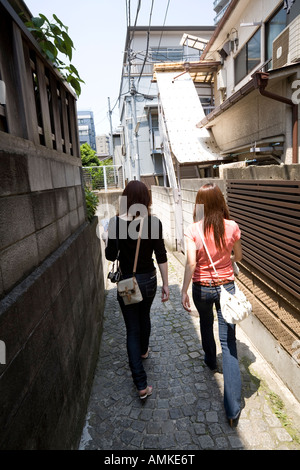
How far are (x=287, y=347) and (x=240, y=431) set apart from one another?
0.90 m

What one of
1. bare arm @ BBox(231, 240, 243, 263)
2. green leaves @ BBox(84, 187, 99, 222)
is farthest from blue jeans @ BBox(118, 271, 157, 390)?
green leaves @ BBox(84, 187, 99, 222)

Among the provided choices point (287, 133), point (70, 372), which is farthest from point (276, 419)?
point (287, 133)

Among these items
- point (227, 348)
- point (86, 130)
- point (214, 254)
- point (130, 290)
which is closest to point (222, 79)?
point (214, 254)

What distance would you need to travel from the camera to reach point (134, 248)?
2.76 m

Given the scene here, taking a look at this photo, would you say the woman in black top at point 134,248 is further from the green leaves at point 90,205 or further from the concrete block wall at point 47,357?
the green leaves at point 90,205

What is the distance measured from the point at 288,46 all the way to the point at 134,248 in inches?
197

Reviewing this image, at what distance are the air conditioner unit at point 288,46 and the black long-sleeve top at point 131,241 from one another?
14.1 ft

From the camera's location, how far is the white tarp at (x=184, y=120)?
8.37 meters

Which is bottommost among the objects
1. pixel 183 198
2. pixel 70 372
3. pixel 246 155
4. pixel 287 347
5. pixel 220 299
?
pixel 287 347

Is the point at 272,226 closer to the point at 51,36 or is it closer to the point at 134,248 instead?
the point at 134,248

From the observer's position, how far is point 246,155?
736 centimetres

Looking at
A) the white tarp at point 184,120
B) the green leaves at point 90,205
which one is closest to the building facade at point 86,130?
the white tarp at point 184,120

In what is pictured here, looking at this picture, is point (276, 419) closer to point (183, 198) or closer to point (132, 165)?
point (183, 198)
